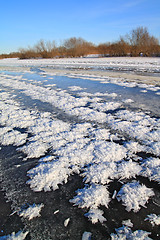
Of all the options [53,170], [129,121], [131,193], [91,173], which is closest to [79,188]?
[91,173]

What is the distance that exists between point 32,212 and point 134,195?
3.84 ft

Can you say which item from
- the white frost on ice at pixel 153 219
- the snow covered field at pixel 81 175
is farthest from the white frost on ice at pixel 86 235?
the white frost on ice at pixel 153 219

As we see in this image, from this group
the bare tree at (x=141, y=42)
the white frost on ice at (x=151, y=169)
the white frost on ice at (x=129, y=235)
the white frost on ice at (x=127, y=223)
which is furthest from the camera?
the bare tree at (x=141, y=42)

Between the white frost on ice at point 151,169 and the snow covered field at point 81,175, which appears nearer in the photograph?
the snow covered field at point 81,175

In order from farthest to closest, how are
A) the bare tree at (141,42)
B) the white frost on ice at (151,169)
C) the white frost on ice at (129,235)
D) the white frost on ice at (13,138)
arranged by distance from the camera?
the bare tree at (141,42)
the white frost on ice at (13,138)
the white frost on ice at (151,169)
the white frost on ice at (129,235)

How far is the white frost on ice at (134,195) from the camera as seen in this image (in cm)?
160

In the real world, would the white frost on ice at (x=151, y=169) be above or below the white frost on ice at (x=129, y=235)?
above

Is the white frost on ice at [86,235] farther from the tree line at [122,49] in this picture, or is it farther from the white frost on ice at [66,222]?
the tree line at [122,49]

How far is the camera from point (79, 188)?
1.83 metres

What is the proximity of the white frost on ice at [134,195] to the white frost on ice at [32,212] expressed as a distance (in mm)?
909

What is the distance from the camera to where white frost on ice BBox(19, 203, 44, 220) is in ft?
4.97

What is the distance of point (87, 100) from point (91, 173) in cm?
371

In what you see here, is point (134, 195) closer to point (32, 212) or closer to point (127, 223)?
point (127, 223)

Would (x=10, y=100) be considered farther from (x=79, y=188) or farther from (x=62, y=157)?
(x=79, y=188)
